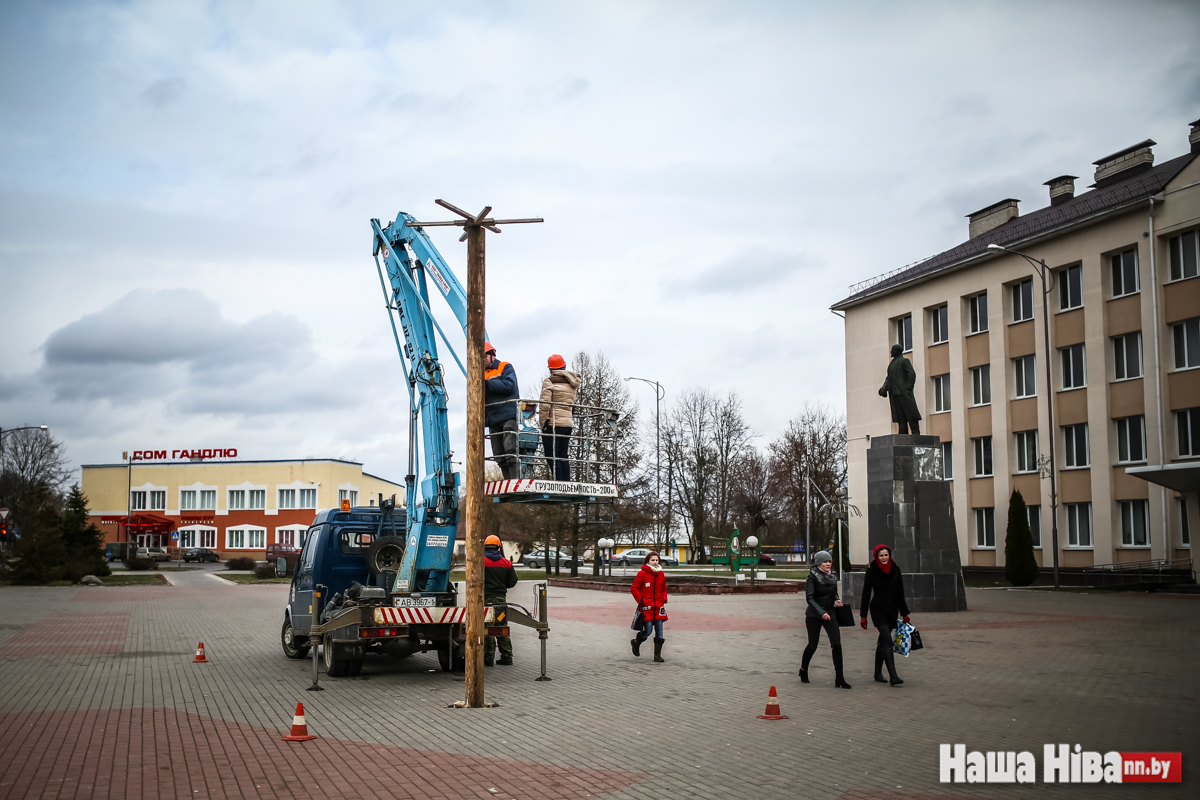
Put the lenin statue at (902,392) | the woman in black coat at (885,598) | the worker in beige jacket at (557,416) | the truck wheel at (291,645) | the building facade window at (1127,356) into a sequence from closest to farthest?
the woman in black coat at (885,598) → the worker in beige jacket at (557,416) → the truck wheel at (291,645) → the lenin statue at (902,392) → the building facade window at (1127,356)

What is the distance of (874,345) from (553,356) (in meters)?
38.6

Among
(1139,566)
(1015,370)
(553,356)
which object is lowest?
(1139,566)

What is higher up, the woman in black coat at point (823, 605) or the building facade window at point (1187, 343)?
the building facade window at point (1187, 343)

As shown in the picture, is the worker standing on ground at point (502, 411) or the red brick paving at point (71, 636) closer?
the worker standing on ground at point (502, 411)

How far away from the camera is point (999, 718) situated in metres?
9.11

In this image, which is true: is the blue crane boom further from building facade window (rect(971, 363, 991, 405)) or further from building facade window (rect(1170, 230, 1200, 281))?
building facade window (rect(971, 363, 991, 405))

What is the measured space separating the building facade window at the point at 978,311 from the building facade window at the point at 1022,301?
1.57m

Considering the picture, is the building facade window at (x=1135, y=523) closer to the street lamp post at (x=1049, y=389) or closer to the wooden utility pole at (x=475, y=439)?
the street lamp post at (x=1049, y=389)

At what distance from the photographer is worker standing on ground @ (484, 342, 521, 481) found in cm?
1124

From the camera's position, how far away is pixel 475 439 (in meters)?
10.2

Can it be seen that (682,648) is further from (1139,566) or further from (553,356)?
(1139,566)

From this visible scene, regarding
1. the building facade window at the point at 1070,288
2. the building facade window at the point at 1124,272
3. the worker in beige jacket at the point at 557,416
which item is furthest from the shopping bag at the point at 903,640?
the building facade window at the point at 1070,288

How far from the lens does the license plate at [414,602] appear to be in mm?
11970

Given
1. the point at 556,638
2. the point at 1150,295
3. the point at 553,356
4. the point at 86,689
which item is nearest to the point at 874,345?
the point at 1150,295
